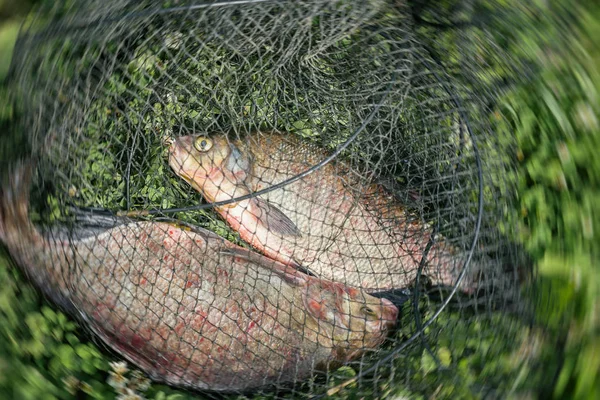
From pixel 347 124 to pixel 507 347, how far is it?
1.30 metres

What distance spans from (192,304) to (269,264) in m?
0.42

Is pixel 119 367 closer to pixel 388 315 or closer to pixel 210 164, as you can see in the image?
pixel 210 164

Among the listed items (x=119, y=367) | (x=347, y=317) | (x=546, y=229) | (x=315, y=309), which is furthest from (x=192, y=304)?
(x=546, y=229)

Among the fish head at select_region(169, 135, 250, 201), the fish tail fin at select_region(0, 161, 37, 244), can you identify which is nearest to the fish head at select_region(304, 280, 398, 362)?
the fish head at select_region(169, 135, 250, 201)

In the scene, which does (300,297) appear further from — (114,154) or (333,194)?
(114,154)

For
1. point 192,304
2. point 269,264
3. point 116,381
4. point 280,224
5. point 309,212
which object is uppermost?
point 309,212

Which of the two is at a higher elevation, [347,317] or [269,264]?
[269,264]

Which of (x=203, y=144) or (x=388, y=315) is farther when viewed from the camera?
(x=203, y=144)

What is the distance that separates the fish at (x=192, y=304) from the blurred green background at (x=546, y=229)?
5.5 inches

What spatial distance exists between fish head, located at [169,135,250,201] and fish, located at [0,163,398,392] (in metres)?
0.37

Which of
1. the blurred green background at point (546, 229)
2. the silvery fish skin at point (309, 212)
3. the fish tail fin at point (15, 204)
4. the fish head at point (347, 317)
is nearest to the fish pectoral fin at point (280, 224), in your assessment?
the silvery fish skin at point (309, 212)

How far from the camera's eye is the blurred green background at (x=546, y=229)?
146 cm

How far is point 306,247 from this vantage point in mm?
2375

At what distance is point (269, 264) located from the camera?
2215 mm
